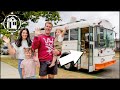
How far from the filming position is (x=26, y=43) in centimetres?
406

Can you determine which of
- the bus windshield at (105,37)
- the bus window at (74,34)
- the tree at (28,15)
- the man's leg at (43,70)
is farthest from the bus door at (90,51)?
the man's leg at (43,70)

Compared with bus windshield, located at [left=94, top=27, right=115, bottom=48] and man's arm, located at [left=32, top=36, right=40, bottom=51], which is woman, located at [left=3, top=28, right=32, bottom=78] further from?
bus windshield, located at [left=94, top=27, right=115, bottom=48]

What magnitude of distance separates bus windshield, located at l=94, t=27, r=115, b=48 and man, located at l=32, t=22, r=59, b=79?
2.87 m

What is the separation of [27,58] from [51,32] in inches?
22.8

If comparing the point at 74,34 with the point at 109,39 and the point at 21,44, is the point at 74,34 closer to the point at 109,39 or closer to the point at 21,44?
the point at 109,39

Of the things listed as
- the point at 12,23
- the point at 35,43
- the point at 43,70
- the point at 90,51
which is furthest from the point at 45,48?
the point at 90,51

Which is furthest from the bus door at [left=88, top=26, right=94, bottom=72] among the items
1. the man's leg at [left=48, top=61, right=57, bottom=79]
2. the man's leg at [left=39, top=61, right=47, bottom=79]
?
the man's leg at [left=39, top=61, right=47, bottom=79]

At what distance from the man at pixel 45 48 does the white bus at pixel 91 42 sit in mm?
2319

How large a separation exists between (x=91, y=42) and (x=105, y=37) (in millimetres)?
551

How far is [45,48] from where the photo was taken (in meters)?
3.97

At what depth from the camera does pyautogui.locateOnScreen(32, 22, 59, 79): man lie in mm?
3969

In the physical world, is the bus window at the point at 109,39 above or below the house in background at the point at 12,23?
below

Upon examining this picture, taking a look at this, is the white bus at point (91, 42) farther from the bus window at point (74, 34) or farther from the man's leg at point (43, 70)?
the man's leg at point (43, 70)

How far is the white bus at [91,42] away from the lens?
6.44m
